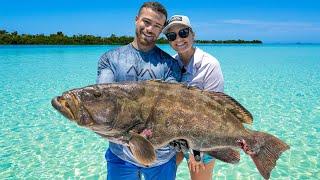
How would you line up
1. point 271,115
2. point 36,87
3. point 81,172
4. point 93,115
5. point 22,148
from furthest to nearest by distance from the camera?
→ point 36,87 < point 271,115 < point 22,148 < point 81,172 < point 93,115

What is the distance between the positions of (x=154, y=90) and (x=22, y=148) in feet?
20.0

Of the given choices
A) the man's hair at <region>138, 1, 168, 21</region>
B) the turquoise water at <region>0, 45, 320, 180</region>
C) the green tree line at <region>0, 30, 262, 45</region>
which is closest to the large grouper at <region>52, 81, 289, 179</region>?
the man's hair at <region>138, 1, 168, 21</region>

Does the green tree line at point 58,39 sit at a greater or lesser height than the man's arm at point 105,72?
lesser

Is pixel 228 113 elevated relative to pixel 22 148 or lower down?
elevated

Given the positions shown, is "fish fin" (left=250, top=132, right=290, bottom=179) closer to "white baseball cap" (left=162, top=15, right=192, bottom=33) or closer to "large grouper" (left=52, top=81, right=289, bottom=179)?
"large grouper" (left=52, top=81, right=289, bottom=179)

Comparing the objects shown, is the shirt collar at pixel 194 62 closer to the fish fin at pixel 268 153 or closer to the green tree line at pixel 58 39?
the fish fin at pixel 268 153

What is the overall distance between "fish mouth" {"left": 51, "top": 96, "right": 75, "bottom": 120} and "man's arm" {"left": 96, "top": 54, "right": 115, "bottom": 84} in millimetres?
636

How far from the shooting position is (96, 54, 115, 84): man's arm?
3.43 metres

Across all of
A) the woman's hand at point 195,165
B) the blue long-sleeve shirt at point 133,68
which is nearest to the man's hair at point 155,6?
the blue long-sleeve shirt at point 133,68

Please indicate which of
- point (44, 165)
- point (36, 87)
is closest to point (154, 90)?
point (44, 165)

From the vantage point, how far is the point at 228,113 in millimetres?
3246

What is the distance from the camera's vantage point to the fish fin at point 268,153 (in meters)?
3.25

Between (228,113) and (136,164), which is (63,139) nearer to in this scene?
(136,164)

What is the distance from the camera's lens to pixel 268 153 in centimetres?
326
